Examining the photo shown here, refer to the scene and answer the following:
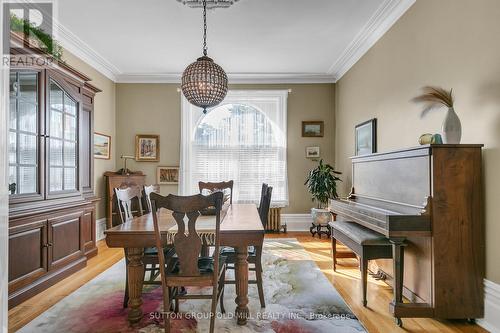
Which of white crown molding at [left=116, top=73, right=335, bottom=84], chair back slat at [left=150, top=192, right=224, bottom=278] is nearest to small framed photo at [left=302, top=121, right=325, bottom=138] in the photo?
white crown molding at [left=116, top=73, right=335, bottom=84]

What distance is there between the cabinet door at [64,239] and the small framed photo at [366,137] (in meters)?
3.73

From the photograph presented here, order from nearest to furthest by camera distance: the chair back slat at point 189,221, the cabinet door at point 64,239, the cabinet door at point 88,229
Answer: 1. the chair back slat at point 189,221
2. the cabinet door at point 64,239
3. the cabinet door at point 88,229

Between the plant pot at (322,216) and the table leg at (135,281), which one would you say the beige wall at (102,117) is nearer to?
the table leg at (135,281)

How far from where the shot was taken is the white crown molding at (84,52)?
4094mm

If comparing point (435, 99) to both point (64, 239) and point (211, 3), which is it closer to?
point (211, 3)

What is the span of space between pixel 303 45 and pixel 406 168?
265cm

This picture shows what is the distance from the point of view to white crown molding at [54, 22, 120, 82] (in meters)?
4.09

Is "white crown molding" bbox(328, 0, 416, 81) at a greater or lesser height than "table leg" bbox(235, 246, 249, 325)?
greater

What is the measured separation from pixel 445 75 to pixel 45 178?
377cm

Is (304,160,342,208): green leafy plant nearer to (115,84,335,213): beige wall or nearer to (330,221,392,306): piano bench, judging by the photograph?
(115,84,335,213): beige wall

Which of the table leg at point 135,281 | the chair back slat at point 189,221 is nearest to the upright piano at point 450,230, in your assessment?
the chair back slat at point 189,221

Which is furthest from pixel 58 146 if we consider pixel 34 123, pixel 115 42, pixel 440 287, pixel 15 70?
pixel 440 287

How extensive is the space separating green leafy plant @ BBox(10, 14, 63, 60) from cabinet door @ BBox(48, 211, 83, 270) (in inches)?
66.1

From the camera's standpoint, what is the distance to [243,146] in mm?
5973
